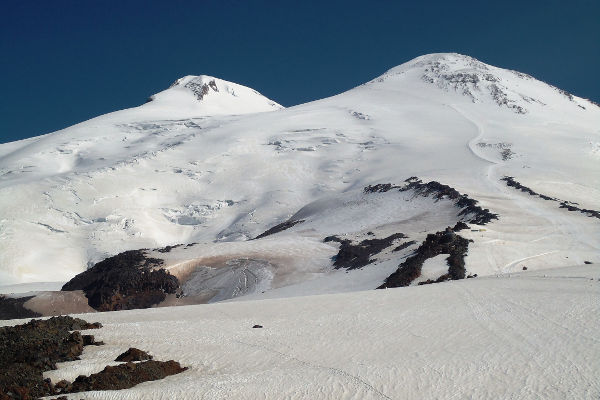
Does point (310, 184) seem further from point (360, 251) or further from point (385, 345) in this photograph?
point (385, 345)

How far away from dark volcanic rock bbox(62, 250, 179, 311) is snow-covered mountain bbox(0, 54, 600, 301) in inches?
60.7

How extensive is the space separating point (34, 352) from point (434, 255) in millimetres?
15761

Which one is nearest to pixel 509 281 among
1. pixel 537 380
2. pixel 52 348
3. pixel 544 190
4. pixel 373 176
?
pixel 537 380

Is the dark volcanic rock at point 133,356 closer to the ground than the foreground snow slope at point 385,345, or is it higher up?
higher up

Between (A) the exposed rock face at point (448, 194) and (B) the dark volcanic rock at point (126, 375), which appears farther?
(A) the exposed rock face at point (448, 194)

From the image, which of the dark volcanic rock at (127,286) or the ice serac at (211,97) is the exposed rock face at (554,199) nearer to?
the dark volcanic rock at (127,286)

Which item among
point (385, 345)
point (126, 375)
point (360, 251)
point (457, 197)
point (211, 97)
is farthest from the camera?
point (211, 97)

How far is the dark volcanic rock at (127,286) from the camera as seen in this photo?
84.5 ft

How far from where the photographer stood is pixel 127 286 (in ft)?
87.0

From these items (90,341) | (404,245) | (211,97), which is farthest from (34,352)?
(211,97)

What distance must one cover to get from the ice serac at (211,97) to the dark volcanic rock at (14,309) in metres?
74.0

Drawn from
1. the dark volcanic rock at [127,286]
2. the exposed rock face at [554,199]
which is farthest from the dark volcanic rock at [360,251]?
the exposed rock face at [554,199]

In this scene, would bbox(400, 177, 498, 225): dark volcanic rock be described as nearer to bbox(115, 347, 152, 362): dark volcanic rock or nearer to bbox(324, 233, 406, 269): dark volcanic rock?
bbox(324, 233, 406, 269): dark volcanic rock

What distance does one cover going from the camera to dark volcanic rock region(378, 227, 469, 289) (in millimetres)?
18578
